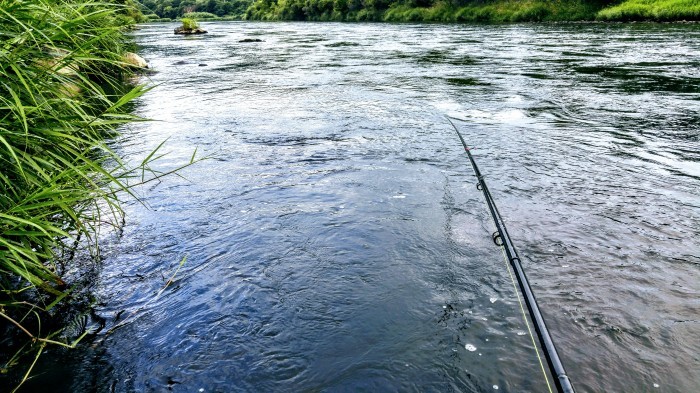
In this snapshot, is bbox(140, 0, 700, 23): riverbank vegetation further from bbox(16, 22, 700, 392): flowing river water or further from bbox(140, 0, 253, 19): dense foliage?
bbox(140, 0, 253, 19): dense foliage

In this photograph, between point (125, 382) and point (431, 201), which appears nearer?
point (125, 382)

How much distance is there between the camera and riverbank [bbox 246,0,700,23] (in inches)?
1179

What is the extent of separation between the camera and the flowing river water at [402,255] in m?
3.01

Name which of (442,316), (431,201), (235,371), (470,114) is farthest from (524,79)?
(235,371)

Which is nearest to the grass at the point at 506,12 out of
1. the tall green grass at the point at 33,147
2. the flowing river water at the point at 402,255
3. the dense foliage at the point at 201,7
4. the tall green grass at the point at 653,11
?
the tall green grass at the point at 653,11

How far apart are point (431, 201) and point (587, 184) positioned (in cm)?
202

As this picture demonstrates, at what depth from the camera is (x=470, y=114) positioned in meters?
9.17

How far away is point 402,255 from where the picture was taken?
4.31 meters

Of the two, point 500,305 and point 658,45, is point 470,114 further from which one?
point 658,45

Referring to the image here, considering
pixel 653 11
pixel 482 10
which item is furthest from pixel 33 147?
pixel 482 10

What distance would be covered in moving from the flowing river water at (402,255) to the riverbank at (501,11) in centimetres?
2643

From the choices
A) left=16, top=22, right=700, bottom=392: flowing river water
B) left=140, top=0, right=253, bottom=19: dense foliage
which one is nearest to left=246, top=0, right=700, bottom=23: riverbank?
left=16, top=22, right=700, bottom=392: flowing river water

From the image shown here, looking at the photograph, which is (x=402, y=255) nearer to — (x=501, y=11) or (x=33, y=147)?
(x=33, y=147)

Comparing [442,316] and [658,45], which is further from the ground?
[658,45]
